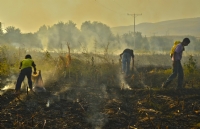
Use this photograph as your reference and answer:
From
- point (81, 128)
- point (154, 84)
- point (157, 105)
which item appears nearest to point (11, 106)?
point (81, 128)

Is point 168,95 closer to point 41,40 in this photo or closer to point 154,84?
point 154,84

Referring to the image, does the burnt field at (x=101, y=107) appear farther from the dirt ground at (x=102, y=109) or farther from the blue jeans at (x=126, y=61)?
the blue jeans at (x=126, y=61)

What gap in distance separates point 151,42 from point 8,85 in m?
65.7

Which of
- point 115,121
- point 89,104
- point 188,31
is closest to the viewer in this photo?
point 115,121

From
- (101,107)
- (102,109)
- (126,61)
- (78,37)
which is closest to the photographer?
(102,109)

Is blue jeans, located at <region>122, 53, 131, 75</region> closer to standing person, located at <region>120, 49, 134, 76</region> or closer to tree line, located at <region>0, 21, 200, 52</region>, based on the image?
standing person, located at <region>120, 49, 134, 76</region>

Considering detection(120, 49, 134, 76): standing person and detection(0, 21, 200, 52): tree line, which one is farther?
detection(0, 21, 200, 52): tree line

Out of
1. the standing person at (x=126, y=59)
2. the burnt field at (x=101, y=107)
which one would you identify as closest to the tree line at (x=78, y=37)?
the standing person at (x=126, y=59)

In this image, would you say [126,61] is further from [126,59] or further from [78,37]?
[78,37]

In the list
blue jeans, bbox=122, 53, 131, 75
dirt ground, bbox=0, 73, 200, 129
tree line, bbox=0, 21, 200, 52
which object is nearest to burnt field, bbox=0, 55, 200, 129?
dirt ground, bbox=0, 73, 200, 129

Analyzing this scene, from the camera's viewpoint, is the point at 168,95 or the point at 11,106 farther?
the point at 168,95

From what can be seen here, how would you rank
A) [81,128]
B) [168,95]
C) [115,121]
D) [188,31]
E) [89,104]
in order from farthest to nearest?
[188,31] → [168,95] → [89,104] → [115,121] → [81,128]

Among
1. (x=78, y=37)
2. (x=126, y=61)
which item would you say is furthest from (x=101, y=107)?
(x=78, y=37)

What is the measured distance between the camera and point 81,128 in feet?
19.1
